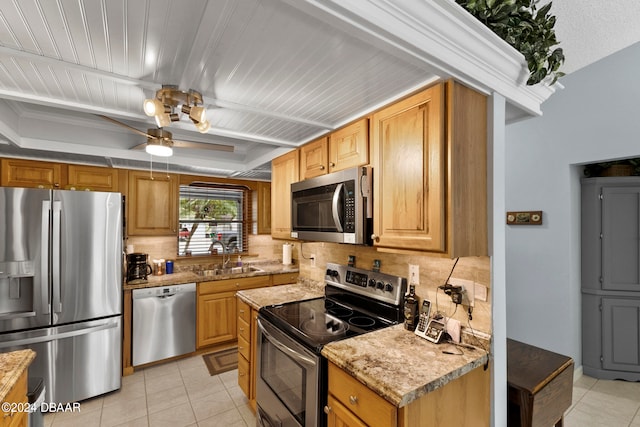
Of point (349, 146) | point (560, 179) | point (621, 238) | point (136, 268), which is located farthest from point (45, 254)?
point (621, 238)

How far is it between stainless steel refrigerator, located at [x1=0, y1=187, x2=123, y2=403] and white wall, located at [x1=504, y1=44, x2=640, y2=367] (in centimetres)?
415

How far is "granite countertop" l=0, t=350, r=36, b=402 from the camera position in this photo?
115 cm

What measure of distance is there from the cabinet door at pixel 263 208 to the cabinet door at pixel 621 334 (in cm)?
403

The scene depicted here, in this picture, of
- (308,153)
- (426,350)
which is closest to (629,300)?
(426,350)

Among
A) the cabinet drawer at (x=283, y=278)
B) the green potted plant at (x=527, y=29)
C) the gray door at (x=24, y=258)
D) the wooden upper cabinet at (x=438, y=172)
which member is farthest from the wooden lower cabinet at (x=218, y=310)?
the green potted plant at (x=527, y=29)

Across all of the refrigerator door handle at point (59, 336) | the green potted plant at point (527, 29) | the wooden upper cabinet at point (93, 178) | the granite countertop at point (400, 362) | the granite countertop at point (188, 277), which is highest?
the green potted plant at point (527, 29)

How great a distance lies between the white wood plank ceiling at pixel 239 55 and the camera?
3.50ft

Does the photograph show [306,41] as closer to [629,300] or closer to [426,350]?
[426,350]

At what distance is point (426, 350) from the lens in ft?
4.88

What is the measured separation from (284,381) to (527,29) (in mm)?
2320

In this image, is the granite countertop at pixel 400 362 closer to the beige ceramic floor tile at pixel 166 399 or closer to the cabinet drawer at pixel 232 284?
the beige ceramic floor tile at pixel 166 399

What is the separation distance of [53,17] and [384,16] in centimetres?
124

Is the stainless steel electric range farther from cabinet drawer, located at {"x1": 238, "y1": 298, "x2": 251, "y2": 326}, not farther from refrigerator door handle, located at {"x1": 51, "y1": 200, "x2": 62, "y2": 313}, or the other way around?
refrigerator door handle, located at {"x1": 51, "y1": 200, "x2": 62, "y2": 313}

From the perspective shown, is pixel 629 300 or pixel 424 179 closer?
pixel 424 179
